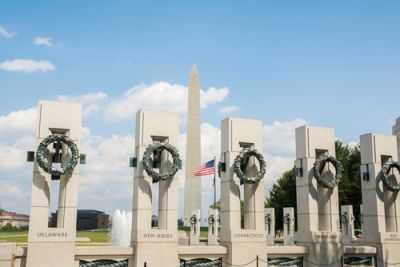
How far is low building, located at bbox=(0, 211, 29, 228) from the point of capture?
352 feet

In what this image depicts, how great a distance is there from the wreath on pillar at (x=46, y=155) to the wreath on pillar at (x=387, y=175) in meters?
16.7

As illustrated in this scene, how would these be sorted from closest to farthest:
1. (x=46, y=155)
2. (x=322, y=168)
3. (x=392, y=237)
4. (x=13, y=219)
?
(x=46, y=155) → (x=322, y=168) → (x=392, y=237) → (x=13, y=219)

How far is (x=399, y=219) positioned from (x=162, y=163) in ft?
47.9

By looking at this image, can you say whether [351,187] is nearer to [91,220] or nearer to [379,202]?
[379,202]

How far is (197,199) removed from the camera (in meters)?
74.9

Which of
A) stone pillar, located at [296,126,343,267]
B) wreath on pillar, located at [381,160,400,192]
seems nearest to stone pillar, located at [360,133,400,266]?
wreath on pillar, located at [381,160,400,192]

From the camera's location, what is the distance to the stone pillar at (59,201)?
19328 millimetres

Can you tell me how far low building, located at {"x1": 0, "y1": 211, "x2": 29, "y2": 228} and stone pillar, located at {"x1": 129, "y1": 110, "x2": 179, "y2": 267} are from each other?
93.7 metres

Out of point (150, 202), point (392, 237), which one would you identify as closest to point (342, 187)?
point (392, 237)

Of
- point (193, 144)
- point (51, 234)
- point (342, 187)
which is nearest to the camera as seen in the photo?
point (51, 234)

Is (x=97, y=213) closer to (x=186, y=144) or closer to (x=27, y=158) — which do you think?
(x=186, y=144)

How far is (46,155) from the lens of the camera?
2023 cm

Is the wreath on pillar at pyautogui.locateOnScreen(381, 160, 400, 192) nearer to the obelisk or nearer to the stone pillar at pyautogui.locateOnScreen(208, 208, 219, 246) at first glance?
the stone pillar at pyautogui.locateOnScreen(208, 208, 219, 246)

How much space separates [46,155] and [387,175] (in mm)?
18368
